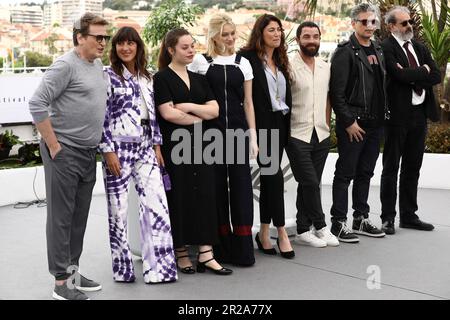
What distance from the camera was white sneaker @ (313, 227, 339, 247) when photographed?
5086 mm

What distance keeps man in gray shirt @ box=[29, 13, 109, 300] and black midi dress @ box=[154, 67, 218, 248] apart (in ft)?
1.64

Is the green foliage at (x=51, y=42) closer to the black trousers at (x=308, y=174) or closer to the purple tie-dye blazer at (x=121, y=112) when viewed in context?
the black trousers at (x=308, y=174)

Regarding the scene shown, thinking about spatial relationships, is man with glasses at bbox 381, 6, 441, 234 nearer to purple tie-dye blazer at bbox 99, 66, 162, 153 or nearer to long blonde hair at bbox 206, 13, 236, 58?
long blonde hair at bbox 206, 13, 236, 58

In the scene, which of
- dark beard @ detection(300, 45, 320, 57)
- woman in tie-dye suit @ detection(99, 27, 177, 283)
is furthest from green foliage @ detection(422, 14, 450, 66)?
woman in tie-dye suit @ detection(99, 27, 177, 283)

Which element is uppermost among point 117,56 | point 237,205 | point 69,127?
point 117,56

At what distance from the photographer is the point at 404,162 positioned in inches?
221

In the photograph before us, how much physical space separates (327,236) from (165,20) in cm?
744

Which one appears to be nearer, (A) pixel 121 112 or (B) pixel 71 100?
(B) pixel 71 100

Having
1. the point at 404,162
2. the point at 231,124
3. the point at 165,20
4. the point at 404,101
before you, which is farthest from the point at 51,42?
the point at 231,124

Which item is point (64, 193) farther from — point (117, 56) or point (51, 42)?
point (51, 42)

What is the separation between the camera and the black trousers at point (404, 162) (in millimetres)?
5402

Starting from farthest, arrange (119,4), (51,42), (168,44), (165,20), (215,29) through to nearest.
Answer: (119,4)
(51,42)
(165,20)
(215,29)
(168,44)

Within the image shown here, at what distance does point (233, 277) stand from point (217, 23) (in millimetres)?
1523

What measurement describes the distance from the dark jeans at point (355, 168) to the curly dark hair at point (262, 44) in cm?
73
